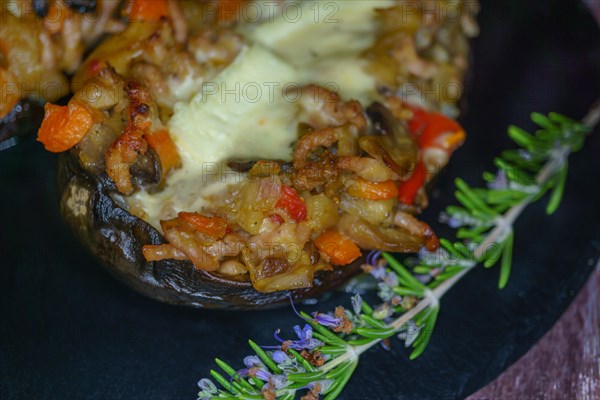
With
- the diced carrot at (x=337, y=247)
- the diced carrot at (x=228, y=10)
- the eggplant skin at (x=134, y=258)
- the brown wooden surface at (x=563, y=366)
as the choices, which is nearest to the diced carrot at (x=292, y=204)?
the diced carrot at (x=337, y=247)

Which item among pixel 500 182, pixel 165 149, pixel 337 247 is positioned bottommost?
pixel 500 182

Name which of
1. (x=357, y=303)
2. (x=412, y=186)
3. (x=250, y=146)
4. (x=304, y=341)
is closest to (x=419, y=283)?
(x=357, y=303)

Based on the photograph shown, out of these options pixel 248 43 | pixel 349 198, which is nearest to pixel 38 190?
pixel 248 43

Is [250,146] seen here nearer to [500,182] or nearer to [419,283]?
[419,283]

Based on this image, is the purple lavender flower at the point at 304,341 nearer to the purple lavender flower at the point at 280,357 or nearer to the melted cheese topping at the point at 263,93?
the purple lavender flower at the point at 280,357

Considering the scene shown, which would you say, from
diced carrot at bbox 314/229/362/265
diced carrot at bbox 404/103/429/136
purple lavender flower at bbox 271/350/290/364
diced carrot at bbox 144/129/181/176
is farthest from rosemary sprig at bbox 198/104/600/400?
diced carrot at bbox 144/129/181/176

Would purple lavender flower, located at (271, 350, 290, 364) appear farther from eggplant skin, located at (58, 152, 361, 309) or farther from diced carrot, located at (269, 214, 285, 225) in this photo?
diced carrot, located at (269, 214, 285, 225)
